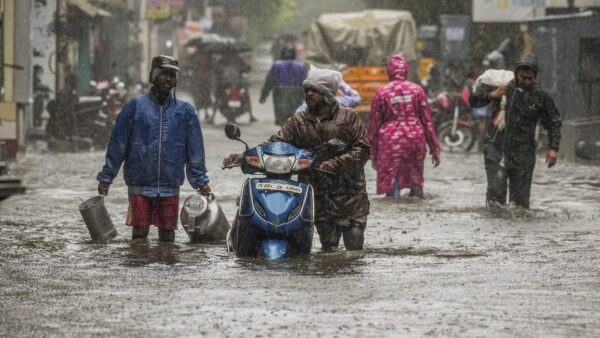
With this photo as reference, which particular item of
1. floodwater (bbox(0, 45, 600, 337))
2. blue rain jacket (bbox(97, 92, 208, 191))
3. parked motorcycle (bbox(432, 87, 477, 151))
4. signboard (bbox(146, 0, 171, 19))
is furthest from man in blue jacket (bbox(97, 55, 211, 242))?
signboard (bbox(146, 0, 171, 19))

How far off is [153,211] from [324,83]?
5.16ft

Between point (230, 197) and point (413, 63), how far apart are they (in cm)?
2149

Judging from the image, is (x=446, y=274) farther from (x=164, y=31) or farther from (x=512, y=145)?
(x=164, y=31)

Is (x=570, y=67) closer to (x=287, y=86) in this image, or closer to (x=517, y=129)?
(x=287, y=86)

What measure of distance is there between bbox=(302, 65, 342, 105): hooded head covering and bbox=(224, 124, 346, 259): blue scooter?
1.53 feet

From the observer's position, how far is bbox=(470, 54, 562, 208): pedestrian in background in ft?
48.0

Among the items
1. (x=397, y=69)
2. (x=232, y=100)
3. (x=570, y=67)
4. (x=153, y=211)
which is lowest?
(x=232, y=100)

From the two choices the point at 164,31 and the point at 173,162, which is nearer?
the point at 173,162

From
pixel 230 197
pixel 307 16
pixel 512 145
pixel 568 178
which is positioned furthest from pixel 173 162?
pixel 307 16

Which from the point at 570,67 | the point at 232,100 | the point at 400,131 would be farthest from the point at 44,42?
the point at 400,131

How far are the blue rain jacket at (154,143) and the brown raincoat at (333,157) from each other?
0.69m

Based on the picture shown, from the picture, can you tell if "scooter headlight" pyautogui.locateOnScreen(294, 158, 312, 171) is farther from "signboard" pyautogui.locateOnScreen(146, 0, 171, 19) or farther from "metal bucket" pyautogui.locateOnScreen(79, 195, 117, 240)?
"signboard" pyautogui.locateOnScreen(146, 0, 171, 19)

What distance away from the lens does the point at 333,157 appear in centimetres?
1086

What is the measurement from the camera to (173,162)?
11305 millimetres
